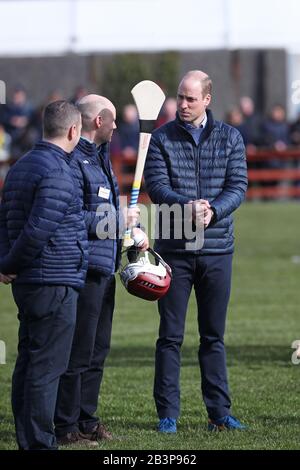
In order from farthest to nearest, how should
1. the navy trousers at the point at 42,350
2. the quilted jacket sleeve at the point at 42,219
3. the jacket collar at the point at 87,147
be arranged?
the jacket collar at the point at 87,147
the navy trousers at the point at 42,350
the quilted jacket sleeve at the point at 42,219

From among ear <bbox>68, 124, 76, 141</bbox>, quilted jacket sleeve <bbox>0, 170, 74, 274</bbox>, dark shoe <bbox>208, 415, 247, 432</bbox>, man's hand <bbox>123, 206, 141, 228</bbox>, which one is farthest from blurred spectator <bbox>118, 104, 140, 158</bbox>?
quilted jacket sleeve <bbox>0, 170, 74, 274</bbox>

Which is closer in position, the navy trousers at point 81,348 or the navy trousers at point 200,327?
the navy trousers at point 81,348

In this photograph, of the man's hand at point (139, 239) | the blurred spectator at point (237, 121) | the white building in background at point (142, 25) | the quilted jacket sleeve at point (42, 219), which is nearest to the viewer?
the quilted jacket sleeve at point (42, 219)

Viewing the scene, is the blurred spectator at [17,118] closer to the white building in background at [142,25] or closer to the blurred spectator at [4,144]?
the blurred spectator at [4,144]

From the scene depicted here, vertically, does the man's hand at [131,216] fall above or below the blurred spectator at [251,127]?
below

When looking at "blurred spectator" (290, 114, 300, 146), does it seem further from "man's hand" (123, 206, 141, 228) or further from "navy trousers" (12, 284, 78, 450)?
"navy trousers" (12, 284, 78, 450)

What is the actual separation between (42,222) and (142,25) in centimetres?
1878

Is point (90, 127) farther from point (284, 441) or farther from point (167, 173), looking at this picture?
point (284, 441)

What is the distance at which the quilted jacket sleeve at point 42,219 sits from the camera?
6785 millimetres

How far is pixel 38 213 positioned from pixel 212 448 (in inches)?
69.9

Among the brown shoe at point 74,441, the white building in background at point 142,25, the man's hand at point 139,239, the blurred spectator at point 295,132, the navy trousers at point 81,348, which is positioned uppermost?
the white building in background at point 142,25

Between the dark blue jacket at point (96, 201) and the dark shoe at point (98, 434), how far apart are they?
101 centimetres

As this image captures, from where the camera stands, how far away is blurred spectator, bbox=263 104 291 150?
26.7 m

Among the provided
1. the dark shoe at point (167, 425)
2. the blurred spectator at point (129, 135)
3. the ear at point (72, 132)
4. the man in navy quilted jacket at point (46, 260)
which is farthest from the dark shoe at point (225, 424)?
the blurred spectator at point (129, 135)
